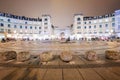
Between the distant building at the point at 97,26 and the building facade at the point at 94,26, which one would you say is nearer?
the distant building at the point at 97,26

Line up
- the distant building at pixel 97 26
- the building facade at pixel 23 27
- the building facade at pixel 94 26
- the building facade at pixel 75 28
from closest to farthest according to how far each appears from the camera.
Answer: the building facade at pixel 23 27, the building facade at pixel 75 28, the distant building at pixel 97 26, the building facade at pixel 94 26

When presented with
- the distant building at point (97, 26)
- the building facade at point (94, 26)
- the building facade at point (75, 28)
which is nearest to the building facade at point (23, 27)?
the building facade at point (75, 28)

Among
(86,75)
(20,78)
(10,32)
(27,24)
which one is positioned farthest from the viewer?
(27,24)

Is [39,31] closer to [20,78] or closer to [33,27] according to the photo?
[33,27]

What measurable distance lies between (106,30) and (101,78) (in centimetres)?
11377

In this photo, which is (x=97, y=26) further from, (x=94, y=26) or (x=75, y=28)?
(x=75, y=28)

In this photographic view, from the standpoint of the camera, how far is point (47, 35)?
424ft

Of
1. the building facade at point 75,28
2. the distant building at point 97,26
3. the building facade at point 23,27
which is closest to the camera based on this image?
the building facade at point 23,27

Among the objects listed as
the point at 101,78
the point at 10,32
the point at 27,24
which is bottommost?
the point at 101,78

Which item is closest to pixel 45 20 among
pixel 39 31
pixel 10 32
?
pixel 39 31

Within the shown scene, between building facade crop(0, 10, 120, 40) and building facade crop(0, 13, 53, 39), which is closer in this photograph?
building facade crop(0, 13, 53, 39)

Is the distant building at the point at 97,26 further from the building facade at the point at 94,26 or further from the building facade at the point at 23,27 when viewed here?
the building facade at the point at 23,27

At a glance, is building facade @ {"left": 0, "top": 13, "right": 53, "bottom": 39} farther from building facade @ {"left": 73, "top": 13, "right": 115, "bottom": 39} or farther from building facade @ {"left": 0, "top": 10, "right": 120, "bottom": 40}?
building facade @ {"left": 73, "top": 13, "right": 115, "bottom": 39}

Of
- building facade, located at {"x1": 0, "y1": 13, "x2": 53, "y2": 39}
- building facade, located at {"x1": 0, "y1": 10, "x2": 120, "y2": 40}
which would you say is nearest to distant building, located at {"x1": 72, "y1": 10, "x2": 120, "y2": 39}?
building facade, located at {"x1": 0, "y1": 10, "x2": 120, "y2": 40}
